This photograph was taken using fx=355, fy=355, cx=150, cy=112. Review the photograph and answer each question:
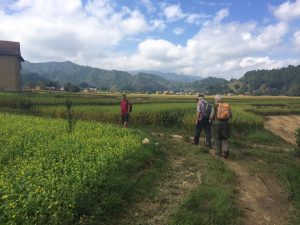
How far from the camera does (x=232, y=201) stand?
8711mm

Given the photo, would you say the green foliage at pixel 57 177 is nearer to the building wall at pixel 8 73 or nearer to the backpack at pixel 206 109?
the backpack at pixel 206 109

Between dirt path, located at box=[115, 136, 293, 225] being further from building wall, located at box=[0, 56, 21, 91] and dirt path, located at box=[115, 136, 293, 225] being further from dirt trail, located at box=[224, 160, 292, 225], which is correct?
building wall, located at box=[0, 56, 21, 91]

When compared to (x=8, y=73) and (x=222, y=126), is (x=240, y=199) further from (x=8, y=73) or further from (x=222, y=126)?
(x=8, y=73)

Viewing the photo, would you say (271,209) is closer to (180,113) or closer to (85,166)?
(85,166)

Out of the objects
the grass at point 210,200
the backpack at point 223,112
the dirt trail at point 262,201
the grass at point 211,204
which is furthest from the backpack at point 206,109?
the grass at point 211,204

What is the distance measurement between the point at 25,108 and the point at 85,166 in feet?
95.9

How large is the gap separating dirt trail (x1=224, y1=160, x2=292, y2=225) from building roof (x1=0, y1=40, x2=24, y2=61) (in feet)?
234

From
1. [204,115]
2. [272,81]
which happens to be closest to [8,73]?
[204,115]

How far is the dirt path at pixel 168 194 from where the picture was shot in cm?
763

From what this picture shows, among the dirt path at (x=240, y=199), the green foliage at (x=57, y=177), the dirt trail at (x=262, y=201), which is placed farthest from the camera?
the dirt trail at (x=262, y=201)

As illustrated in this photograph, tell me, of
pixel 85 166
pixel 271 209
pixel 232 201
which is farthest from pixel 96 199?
pixel 271 209

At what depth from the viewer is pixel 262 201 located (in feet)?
29.9

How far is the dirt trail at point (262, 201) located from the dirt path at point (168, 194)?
143 centimetres

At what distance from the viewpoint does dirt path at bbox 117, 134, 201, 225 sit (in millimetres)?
7629
